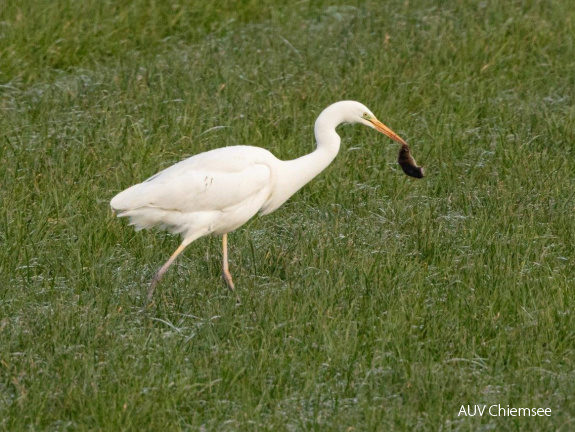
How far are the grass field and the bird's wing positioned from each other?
424mm

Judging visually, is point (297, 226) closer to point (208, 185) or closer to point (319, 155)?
point (319, 155)

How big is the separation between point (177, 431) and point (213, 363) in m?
0.57

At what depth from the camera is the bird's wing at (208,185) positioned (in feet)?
20.0

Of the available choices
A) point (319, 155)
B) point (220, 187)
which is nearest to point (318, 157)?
point (319, 155)

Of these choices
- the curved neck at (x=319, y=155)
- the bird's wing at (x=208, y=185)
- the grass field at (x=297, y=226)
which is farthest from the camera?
the curved neck at (x=319, y=155)

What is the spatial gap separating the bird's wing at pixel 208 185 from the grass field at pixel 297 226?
42 cm

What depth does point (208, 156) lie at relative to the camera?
20.5 feet

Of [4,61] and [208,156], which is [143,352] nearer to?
[208,156]

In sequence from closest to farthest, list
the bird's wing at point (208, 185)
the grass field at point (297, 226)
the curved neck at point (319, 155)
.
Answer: the grass field at point (297, 226), the bird's wing at point (208, 185), the curved neck at point (319, 155)

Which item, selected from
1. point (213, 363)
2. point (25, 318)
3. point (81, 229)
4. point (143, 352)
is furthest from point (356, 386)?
point (81, 229)

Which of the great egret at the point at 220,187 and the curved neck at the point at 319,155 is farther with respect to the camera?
the curved neck at the point at 319,155

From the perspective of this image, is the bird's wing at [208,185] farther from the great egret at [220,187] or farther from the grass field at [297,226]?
the grass field at [297,226]

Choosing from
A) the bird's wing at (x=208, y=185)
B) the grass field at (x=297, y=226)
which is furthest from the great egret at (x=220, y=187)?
the grass field at (x=297, y=226)

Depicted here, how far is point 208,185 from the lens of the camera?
6113 millimetres
